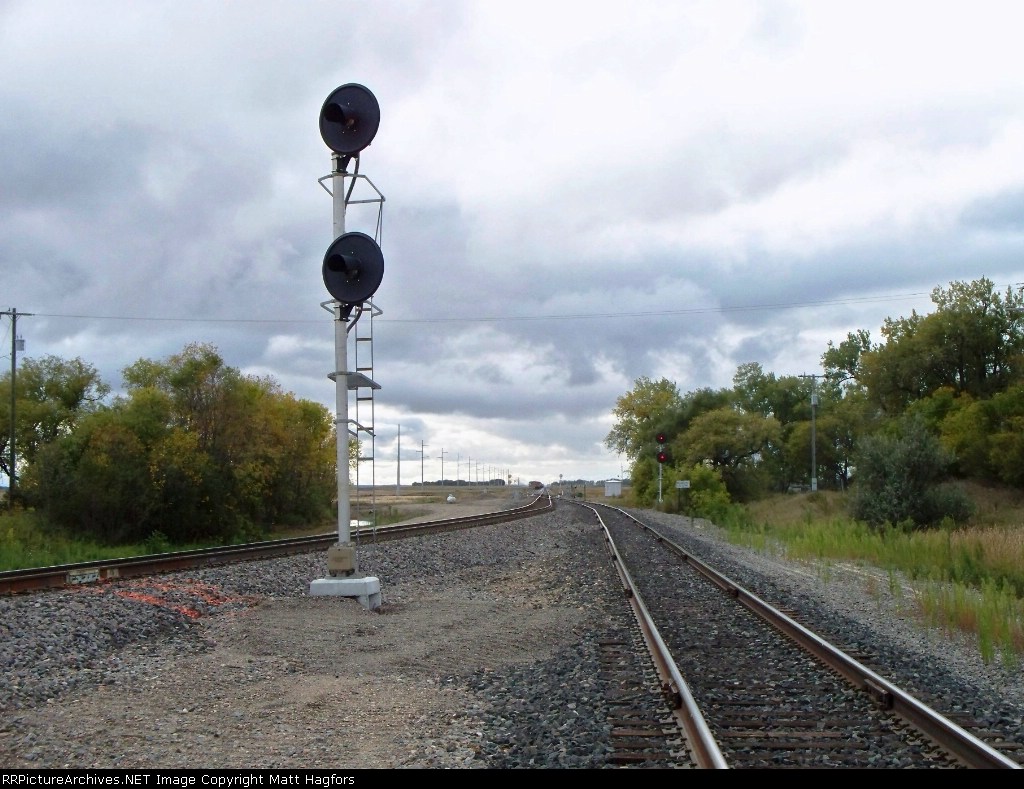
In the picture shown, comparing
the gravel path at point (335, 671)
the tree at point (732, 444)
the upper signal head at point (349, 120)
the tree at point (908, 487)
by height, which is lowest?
the gravel path at point (335, 671)

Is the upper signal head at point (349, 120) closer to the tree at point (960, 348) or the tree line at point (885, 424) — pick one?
the tree line at point (885, 424)

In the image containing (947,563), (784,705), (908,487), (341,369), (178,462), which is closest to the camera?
(784,705)

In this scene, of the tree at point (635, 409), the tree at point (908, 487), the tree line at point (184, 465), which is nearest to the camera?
the tree at point (908, 487)

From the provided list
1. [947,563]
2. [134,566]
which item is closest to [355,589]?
[134,566]

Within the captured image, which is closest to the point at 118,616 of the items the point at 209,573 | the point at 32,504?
the point at 209,573

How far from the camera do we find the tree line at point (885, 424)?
33.4 metres

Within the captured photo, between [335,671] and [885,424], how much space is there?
58.2 m

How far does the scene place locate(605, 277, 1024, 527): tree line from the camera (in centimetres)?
3338

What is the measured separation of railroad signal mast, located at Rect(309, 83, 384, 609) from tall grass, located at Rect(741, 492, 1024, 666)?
317 inches

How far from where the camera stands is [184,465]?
1524 inches

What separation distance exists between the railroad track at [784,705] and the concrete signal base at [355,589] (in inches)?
153

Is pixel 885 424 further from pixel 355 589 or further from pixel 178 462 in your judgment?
Result: pixel 355 589

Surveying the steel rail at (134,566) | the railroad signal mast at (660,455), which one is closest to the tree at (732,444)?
the railroad signal mast at (660,455)
